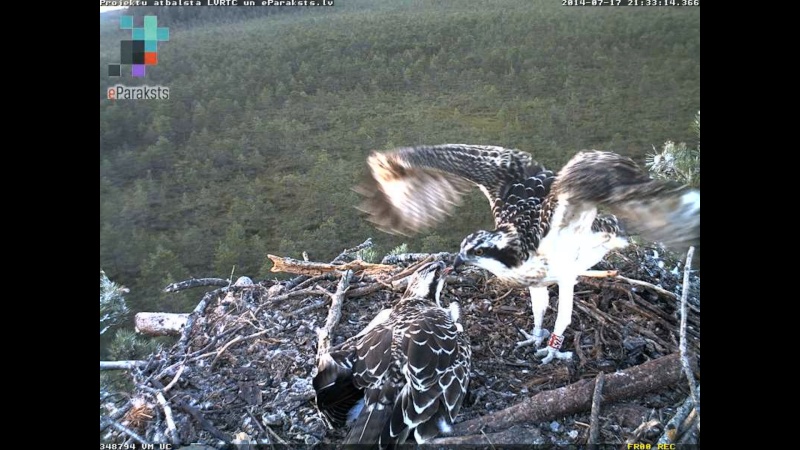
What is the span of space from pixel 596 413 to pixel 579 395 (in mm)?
115

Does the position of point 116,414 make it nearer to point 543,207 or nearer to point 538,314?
point 538,314

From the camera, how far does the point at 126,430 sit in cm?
359

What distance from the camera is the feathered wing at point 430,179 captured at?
3.68m

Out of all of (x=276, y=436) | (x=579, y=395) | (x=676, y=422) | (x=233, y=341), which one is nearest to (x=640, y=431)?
(x=676, y=422)

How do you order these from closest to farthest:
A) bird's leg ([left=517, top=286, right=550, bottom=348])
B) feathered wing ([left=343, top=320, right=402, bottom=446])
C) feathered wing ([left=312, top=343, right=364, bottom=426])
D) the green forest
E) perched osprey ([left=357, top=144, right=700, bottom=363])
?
feathered wing ([left=343, top=320, right=402, bottom=446])
feathered wing ([left=312, top=343, right=364, bottom=426])
perched osprey ([left=357, top=144, right=700, bottom=363])
bird's leg ([left=517, top=286, right=550, bottom=348])
the green forest

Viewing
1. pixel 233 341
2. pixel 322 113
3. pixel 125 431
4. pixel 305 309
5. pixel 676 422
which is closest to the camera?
pixel 676 422

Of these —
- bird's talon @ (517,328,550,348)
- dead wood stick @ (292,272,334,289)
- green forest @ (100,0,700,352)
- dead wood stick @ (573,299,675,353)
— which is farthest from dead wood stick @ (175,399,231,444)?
dead wood stick @ (573,299,675,353)

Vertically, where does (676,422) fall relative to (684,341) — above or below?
below

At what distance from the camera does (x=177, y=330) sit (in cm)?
383

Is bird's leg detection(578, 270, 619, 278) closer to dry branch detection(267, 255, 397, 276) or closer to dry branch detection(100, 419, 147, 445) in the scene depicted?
dry branch detection(267, 255, 397, 276)

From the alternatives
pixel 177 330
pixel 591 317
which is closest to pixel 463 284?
pixel 591 317

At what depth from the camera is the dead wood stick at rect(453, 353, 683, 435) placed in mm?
3406

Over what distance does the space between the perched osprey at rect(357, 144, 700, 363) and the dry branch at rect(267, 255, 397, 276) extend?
362mm

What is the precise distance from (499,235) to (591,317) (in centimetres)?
69
